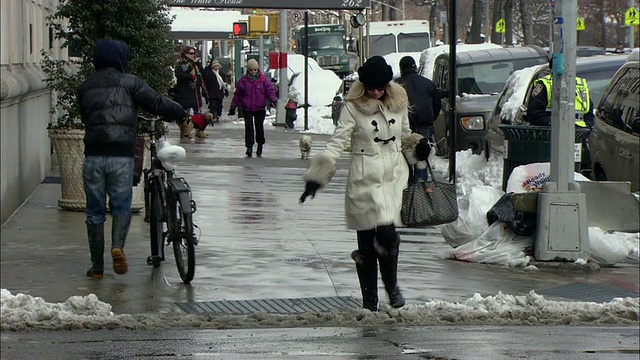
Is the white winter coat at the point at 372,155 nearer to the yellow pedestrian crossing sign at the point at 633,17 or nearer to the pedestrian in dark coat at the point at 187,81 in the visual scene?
the pedestrian in dark coat at the point at 187,81

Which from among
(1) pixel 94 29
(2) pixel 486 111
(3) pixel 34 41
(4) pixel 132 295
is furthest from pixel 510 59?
(4) pixel 132 295

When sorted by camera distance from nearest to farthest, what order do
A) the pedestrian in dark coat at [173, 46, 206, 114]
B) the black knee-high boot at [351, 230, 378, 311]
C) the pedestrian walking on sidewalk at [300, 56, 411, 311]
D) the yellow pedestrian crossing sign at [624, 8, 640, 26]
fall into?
the pedestrian walking on sidewalk at [300, 56, 411, 311] → the black knee-high boot at [351, 230, 378, 311] → the pedestrian in dark coat at [173, 46, 206, 114] → the yellow pedestrian crossing sign at [624, 8, 640, 26]

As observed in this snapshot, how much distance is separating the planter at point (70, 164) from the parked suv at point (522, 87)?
7.05m

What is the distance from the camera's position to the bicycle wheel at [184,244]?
31.7ft

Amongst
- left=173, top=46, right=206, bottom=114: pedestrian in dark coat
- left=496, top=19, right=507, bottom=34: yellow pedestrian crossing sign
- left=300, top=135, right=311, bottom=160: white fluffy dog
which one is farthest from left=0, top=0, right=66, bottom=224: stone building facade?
left=496, top=19, right=507, bottom=34: yellow pedestrian crossing sign

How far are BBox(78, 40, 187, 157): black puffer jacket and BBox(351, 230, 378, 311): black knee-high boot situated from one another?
1.97m

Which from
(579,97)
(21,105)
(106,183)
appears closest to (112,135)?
(106,183)

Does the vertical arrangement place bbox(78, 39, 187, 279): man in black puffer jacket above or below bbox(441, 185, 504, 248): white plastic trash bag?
above

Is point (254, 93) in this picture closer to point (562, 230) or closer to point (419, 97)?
point (419, 97)

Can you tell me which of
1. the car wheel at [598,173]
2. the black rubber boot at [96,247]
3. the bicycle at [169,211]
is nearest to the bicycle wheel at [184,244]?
the bicycle at [169,211]

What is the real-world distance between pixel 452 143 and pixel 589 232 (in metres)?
5.54

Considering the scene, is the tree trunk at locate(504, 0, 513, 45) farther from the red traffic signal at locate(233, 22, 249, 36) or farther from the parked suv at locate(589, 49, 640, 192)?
the parked suv at locate(589, 49, 640, 192)

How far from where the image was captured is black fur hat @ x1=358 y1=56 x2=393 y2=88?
847 centimetres

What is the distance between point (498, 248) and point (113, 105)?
358 centimetres
